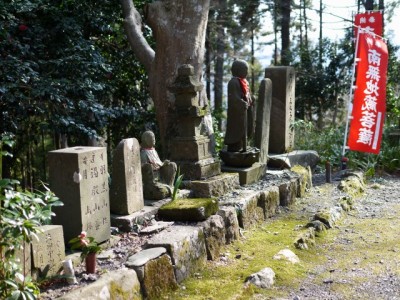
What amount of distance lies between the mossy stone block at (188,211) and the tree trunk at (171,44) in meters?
2.73

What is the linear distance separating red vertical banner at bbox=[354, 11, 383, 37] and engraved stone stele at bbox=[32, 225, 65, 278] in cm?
809

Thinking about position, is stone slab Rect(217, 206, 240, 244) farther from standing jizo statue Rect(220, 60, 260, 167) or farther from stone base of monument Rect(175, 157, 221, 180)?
standing jizo statue Rect(220, 60, 260, 167)

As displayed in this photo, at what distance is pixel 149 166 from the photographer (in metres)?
5.00

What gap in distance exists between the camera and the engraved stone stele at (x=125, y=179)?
4379mm

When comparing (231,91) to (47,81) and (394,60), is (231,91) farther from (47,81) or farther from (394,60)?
(394,60)

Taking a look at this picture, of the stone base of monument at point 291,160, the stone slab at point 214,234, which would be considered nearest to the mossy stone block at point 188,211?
the stone slab at point 214,234

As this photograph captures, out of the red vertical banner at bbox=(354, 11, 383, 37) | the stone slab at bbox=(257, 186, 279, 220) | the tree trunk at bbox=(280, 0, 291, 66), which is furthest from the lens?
the tree trunk at bbox=(280, 0, 291, 66)

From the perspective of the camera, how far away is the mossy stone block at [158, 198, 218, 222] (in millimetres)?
4578

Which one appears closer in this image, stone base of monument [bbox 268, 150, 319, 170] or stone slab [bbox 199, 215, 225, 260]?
stone slab [bbox 199, 215, 225, 260]

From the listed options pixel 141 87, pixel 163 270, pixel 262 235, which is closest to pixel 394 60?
pixel 141 87

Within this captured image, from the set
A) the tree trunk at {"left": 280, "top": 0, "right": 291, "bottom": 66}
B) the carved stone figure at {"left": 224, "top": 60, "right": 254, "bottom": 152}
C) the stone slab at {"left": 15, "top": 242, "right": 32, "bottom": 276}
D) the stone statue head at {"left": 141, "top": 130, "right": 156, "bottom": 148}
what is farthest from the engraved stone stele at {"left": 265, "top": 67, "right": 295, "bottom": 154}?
the tree trunk at {"left": 280, "top": 0, "right": 291, "bottom": 66}

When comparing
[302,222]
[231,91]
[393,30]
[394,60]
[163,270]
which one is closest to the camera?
[163,270]

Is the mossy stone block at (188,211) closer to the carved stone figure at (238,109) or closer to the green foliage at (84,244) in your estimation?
the green foliage at (84,244)

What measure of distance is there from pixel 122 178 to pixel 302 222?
2.68 metres
